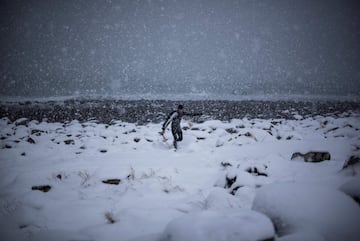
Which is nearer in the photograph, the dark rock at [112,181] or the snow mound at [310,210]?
the snow mound at [310,210]

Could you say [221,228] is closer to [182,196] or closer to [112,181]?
[182,196]

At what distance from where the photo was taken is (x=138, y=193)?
3801 millimetres

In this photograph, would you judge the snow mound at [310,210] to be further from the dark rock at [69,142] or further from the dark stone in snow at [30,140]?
the dark stone in snow at [30,140]

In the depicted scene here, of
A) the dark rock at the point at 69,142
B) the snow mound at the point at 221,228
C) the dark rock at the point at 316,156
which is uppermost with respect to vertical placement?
the snow mound at the point at 221,228

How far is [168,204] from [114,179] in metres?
1.55

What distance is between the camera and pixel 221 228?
1596 millimetres

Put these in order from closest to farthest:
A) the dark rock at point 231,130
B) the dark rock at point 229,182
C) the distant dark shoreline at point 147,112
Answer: the dark rock at point 229,182, the dark rock at point 231,130, the distant dark shoreline at point 147,112

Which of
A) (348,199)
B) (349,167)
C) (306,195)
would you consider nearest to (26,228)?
(306,195)

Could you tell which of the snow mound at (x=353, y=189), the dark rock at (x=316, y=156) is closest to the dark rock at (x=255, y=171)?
the dark rock at (x=316, y=156)

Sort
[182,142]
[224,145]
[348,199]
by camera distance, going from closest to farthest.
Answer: [348,199], [224,145], [182,142]

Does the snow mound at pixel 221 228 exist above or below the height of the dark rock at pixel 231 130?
above

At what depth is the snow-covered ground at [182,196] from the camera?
1.65 meters

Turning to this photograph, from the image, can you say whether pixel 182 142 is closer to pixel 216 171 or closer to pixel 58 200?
pixel 216 171

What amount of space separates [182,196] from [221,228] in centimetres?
221
